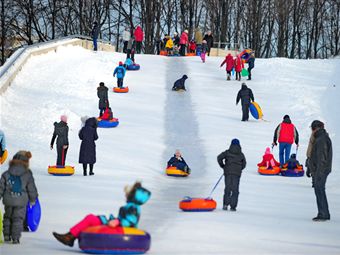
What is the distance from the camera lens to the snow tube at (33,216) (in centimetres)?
1354

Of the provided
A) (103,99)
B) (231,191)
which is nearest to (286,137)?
(103,99)

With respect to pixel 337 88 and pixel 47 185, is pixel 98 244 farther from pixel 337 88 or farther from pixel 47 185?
pixel 337 88

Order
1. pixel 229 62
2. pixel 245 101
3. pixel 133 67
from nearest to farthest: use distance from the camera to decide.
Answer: pixel 245 101, pixel 229 62, pixel 133 67

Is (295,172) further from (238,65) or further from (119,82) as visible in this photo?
(238,65)

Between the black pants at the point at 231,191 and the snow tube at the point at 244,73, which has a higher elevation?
the snow tube at the point at 244,73

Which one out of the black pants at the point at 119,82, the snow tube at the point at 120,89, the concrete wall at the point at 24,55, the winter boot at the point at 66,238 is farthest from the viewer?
the snow tube at the point at 120,89

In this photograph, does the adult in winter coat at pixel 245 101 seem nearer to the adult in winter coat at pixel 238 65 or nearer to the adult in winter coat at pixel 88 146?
the adult in winter coat at pixel 238 65

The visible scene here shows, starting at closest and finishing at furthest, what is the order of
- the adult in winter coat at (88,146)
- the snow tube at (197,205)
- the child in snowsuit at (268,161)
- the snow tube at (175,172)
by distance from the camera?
the snow tube at (197,205)
the adult in winter coat at (88,146)
the snow tube at (175,172)
the child in snowsuit at (268,161)

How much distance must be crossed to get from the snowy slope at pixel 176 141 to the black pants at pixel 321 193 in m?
0.29

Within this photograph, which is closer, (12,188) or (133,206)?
(133,206)

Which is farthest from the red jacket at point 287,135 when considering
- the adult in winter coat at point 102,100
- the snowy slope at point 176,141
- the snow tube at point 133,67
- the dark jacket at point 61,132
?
the snow tube at point 133,67

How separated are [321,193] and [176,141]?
12.4 metres

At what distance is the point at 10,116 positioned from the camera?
27.3 m

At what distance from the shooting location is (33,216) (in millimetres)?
13656
